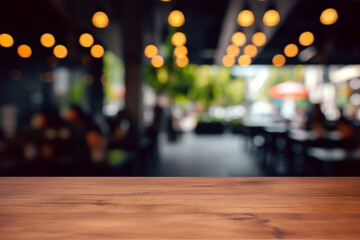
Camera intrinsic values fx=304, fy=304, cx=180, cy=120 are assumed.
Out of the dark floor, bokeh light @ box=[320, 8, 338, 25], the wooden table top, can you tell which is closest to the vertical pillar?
the dark floor

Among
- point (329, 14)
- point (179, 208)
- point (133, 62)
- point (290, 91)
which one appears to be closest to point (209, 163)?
point (133, 62)

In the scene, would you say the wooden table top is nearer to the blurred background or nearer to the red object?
the blurred background

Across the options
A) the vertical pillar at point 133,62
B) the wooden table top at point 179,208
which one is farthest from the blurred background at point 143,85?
the wooden table top at point 179,208

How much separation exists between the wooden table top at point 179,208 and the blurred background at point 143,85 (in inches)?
71.5

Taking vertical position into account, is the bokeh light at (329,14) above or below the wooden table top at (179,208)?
above

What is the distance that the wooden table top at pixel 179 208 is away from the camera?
77 cm

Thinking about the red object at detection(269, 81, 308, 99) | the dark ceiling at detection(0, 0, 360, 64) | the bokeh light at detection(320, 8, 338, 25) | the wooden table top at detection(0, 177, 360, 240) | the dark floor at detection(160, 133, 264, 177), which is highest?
the dark ceiling at detection(0, 0, 360, 64)

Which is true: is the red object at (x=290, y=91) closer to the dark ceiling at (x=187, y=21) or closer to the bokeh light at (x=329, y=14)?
the dark ceiling at (x=187, y=21)

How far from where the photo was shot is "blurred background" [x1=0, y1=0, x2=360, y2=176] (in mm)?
3487

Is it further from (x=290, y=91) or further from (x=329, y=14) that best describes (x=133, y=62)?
(x=290, y=91)

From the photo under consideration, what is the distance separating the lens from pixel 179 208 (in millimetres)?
932

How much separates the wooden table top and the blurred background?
1.82m

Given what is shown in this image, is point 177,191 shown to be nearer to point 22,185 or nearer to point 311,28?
point 22,185

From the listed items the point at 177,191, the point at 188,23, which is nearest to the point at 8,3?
the point at 188,23
